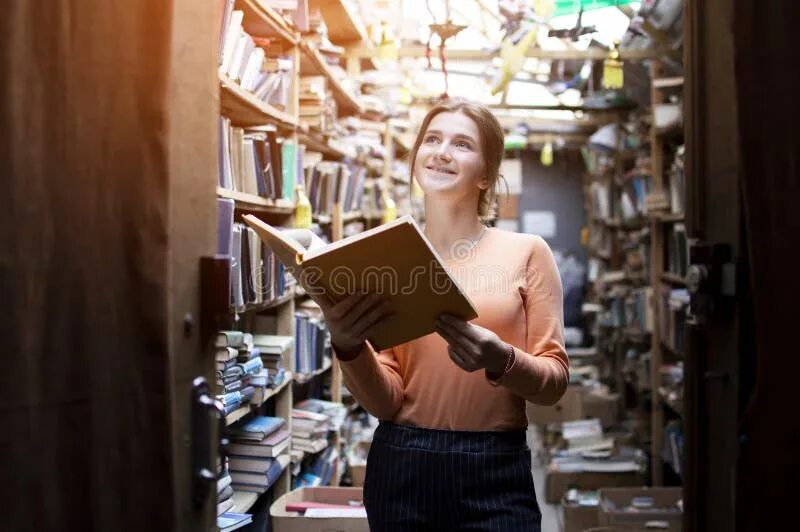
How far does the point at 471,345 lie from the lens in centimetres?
137

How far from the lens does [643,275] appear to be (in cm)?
564

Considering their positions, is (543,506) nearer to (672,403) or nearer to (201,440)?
(672,403)

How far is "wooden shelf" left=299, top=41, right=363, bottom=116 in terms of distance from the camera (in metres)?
3.26

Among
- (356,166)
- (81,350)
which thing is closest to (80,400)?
(81,350)

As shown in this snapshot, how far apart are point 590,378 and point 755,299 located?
236 inches

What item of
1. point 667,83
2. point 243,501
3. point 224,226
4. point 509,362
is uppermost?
point 667,83

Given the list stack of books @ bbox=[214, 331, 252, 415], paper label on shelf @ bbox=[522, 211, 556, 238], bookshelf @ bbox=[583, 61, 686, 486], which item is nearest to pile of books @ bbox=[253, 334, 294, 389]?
stack of books @ bbox=[214, 331, 252, 415]

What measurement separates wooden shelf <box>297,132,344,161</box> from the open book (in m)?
1.94

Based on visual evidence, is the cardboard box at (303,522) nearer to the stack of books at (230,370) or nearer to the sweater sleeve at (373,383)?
the stack of books at (230,370)

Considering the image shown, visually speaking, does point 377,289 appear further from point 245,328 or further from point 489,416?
point 245,328

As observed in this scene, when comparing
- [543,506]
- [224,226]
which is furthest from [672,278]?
[224,226]

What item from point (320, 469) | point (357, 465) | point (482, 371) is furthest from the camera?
point (357, 465)

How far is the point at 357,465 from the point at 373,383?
261 centimetres

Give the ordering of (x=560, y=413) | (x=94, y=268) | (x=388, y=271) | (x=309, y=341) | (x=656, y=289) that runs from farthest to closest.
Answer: (x=560, y=413) → (x=656, y=289) → (x=309, y=341) → (x=388, y=271) → (x=94, y=268)
